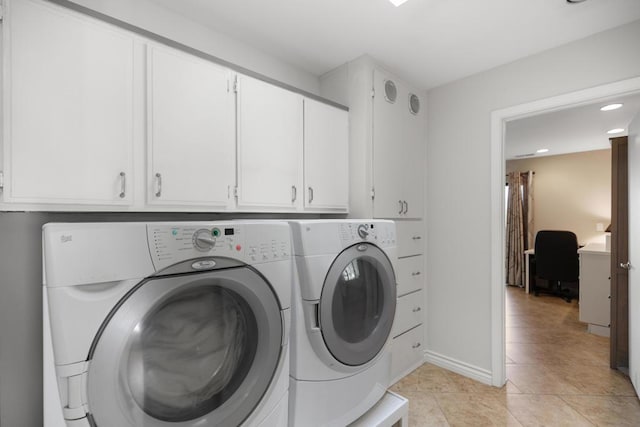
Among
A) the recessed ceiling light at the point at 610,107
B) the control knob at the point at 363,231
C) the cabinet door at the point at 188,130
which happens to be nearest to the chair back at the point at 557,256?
the recessed ceiling light at the point at 610,107

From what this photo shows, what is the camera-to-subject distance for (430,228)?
270cm

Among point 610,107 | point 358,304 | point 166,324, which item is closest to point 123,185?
point 166,324

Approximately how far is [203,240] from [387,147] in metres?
1.66

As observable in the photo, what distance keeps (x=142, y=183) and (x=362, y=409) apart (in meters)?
1.51

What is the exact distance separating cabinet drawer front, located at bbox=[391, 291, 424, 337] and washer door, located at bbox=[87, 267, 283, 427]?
1392 mm

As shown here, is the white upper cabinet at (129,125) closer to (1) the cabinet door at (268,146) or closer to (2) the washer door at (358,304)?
(1) the cabinet door at (268,146)

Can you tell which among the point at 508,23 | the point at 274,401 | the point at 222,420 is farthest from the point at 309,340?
the point at 508,23

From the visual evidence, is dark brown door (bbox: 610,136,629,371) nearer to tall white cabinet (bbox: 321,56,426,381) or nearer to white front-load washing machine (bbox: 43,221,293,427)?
tall white cabinet (bbox: 321,56,426,381)

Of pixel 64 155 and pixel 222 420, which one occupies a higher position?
pixel 64 155

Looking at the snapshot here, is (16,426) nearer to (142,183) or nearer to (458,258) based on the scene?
(142,183)

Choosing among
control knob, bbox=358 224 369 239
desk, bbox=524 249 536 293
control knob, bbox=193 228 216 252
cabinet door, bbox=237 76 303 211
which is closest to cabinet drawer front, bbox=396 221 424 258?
control knob, bbox=358 224 369 239

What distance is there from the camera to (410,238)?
2520 millimetres

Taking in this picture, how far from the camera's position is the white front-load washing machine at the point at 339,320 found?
4.38 ft

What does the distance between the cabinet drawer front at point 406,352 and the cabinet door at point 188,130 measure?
68.8 inches
